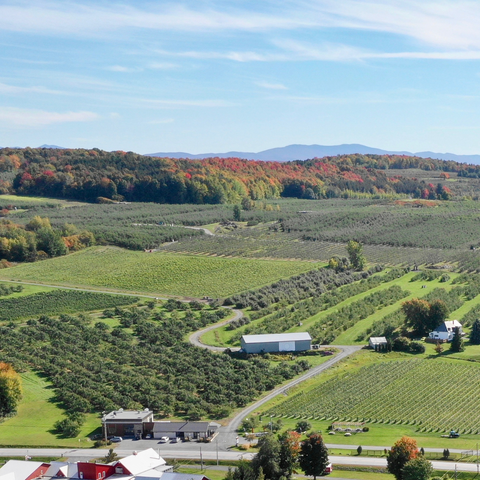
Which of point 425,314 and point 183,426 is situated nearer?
point 183,426

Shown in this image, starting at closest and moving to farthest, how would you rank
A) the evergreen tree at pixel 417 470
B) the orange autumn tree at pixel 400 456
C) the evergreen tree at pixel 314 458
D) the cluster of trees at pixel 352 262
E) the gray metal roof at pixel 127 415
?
the evergreen tree at pixel 417 470
the orange autumn tree at pixel 400 456
the evergreen tree at pixel 314 458
the gray metal roof at pixel 127 415
the cluster of trees at pixel 352 262

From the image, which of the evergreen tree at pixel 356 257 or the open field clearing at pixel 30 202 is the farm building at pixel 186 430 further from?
the open field clearing at pixel 30 202

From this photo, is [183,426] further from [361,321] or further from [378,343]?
[361,321]

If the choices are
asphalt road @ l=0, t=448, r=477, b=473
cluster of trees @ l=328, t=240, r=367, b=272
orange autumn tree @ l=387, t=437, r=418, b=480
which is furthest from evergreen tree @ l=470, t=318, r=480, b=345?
cluster of trees @ l=328, t=240, r=367, b=272

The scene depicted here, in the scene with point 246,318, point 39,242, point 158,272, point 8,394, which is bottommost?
point 8,394

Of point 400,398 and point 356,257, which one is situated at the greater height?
point 356,257

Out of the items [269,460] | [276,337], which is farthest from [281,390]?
[269,460]

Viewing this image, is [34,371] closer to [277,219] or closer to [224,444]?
[224,444]

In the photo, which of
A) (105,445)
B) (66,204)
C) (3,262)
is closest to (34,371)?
(105,445)

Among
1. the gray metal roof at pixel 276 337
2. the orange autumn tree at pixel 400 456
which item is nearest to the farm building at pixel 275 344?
the gray metal roof at pixel 276 337
